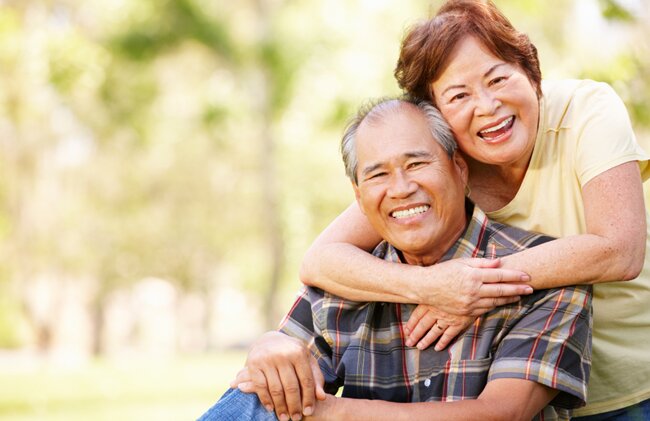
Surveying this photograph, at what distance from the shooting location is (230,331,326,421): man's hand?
259 centimetres

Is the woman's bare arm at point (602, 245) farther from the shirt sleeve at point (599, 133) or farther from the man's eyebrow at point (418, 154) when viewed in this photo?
the man's eyebrow at point (418, 154)

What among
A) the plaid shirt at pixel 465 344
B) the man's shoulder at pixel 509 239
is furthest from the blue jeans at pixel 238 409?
the man's shoulder at pixel 509 239

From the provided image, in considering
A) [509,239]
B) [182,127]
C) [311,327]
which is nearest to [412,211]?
[509,239]

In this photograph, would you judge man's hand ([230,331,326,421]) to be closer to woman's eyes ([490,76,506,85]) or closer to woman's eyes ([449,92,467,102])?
woman's eyes ([449,92,467,102])

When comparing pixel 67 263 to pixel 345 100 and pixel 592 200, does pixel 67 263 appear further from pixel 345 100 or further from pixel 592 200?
pixel 592 200

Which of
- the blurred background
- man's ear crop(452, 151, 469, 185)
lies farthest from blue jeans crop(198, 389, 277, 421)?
the blurred background

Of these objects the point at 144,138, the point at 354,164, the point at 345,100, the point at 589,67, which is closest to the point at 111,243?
the point at 144,138

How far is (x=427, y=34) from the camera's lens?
2852 millimetres

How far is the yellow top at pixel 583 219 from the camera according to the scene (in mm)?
2801

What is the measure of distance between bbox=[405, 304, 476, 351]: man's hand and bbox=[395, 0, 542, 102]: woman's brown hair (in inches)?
26.9

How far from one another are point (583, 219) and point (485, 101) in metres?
0.47

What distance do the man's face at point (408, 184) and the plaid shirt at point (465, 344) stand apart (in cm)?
11

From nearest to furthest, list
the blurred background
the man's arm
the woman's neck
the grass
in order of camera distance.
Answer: the man's arm, the woman's neck, the grass, the blurred background

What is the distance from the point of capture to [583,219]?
281 cm
